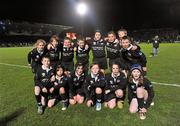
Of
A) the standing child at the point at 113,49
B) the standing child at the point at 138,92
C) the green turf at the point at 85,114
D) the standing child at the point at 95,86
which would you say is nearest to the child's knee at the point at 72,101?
the green turf at the point at 85,114

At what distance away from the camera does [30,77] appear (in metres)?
11.2

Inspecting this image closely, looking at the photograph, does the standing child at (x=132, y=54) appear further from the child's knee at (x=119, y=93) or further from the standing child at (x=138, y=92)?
the child's knee at (x=119, y=93)

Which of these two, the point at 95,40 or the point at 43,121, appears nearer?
the point at 43,121

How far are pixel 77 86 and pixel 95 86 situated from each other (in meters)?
0.65

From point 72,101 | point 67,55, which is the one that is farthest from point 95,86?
point 67,55

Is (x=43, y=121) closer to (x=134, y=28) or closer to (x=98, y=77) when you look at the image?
(x=98, y=77)

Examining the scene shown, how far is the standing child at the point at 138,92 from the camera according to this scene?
572 centimetres

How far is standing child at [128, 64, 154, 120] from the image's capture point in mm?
5719

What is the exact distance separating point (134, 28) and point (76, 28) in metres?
13.3

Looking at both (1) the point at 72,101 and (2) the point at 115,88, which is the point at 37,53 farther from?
(2) the point at 115,88

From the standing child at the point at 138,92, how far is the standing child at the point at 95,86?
743 mm

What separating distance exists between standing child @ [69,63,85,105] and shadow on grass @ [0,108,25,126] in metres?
1.30

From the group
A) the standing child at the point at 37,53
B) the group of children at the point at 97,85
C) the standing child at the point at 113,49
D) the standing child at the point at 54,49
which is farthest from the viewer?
the standing child at the point at 113,49

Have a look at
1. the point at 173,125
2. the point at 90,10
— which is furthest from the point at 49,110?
the point at 90,10
